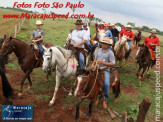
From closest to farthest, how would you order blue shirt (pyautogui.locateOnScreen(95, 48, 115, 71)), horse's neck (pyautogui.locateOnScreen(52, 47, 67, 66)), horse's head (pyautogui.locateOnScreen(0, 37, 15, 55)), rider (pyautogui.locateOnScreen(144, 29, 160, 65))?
blue shirt (pyautogui.locateOnScreen(95, 48, 115, 71)) → horse's neck (pyautogui.locateOnScreen(52, 47, 67, 66)) → horse's head (pyautogui.locateOnScreen(0, 37, 15, 55)) → rider (pyautogui.locateOnScreen(144, 29, 160, 65))

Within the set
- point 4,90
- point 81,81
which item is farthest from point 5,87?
point 81,81

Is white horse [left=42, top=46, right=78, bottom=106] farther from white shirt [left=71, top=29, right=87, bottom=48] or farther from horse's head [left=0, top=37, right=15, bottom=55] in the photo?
horse's head [left=0, top=37, right=15, bottom=55]

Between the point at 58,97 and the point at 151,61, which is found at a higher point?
the point at 151,61

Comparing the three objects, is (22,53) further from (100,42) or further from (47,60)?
(100,42)

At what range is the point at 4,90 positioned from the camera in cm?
464

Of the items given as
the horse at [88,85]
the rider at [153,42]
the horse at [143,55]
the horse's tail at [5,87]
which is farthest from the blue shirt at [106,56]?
the rider at [153,42]

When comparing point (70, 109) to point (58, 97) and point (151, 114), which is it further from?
point (151, 114)

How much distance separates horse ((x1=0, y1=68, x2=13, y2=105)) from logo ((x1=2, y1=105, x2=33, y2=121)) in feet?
1.02

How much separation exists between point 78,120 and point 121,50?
5.92 m

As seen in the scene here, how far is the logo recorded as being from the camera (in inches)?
188

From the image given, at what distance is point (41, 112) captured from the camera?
17.3 feet

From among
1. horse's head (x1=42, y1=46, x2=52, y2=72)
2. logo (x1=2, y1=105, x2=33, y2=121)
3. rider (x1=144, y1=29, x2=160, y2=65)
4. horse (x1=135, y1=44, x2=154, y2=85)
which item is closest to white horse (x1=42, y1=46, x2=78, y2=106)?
horse's head (x1=42, y1=46, x2=52, y2=72)

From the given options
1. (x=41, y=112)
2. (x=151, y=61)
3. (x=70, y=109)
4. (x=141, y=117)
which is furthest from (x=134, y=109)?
(x=151, y=61)

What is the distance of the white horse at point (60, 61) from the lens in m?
4.93
